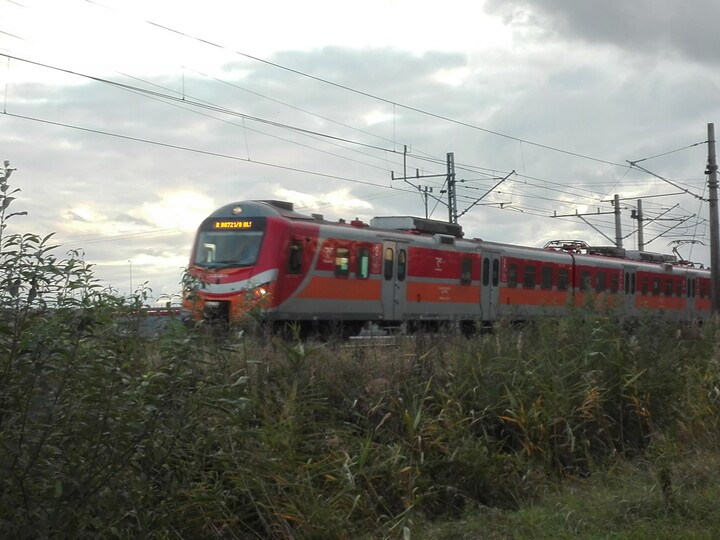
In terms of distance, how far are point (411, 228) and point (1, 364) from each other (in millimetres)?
18654

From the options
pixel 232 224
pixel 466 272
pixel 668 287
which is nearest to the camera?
pixel 232 224

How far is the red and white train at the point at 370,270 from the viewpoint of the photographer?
18.8 metres

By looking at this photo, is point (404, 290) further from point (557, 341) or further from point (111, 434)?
point (111, 434)

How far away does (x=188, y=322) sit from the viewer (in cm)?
662

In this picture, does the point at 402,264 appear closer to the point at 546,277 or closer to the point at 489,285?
the point at 489,285

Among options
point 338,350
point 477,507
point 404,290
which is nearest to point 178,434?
point 477,507

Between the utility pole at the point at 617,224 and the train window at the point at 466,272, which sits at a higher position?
the utility pole at the point at 617,224

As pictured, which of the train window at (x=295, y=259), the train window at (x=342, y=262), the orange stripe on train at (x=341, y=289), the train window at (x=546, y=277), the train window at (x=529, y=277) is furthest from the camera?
the train window at (x=546, y=277)

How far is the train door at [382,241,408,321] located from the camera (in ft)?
70.6

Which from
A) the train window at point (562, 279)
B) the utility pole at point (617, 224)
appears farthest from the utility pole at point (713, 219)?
the utility pole at point (617, 224)

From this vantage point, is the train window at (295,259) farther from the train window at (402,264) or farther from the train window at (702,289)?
the train window at (702,289)

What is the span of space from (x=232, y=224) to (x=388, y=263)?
13.4 ft

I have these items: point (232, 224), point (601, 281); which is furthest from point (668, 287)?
point (232, 224)

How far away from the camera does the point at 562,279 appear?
94.1 ft
